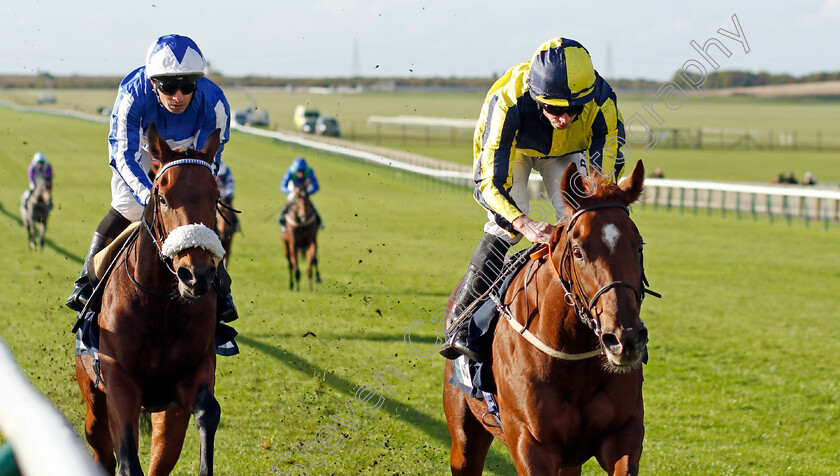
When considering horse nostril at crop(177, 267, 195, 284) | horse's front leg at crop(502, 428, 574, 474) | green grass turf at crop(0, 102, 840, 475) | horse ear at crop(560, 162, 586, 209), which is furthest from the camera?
green grass turf at crop(0, 102, 840, 475)

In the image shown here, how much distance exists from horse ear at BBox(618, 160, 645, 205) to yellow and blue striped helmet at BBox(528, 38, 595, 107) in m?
0.48

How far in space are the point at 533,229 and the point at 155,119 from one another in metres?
2.07

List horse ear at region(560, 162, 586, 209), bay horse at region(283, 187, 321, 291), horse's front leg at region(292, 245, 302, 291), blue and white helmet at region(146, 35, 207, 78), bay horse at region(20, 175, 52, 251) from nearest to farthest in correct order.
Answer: horse ear at region(560, 162, 586, 209) < blue and white helmet at region(146, 35, 207, 78) < horse's front leg at region(292, 245, 302, 291) < bay horse at region(283, 187, 321, 291) < bay horse at region(20, 175, 52, 251)

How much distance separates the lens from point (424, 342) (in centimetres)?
959

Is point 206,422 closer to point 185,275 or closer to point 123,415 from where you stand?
point 123,415

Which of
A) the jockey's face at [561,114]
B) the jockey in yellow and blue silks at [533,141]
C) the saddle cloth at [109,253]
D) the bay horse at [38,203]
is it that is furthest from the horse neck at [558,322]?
the bay horse at [38,203]

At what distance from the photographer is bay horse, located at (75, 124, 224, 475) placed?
3.77 meters

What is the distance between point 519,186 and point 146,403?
78.3 inches

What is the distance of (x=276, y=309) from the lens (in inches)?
444

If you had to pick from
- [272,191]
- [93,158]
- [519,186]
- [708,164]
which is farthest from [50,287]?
[708,164]

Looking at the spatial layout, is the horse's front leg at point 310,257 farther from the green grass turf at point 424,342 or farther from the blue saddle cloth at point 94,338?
the blue saddle cloth at point 94,338

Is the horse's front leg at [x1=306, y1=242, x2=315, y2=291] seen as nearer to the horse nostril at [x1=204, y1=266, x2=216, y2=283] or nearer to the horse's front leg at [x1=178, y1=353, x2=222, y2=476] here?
the horse's front leg at [x1=178, y1=353, x2=222, y2=476]

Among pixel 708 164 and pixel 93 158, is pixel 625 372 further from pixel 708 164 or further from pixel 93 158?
pixel 708 164

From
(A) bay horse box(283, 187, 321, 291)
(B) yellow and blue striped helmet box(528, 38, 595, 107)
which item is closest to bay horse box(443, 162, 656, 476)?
(B) yellow and blue striped helmet box(528, 38, 595, 107)
